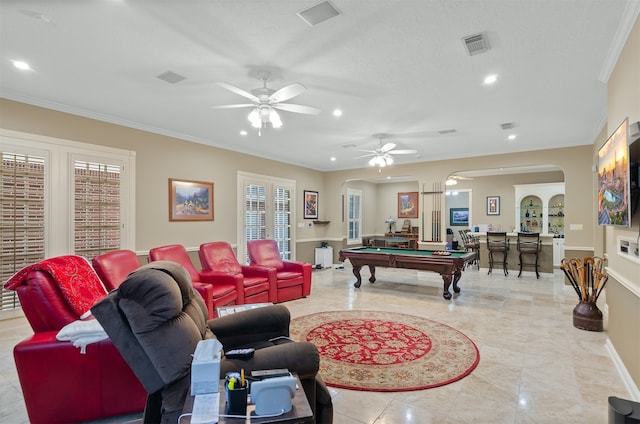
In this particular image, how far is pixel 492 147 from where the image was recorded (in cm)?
668

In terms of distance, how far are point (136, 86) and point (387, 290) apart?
5.10 meters

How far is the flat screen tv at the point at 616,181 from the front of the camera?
96.0 inches

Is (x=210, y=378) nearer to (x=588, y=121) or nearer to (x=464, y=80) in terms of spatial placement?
(x=464, y=80)

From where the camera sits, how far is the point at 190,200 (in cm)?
590

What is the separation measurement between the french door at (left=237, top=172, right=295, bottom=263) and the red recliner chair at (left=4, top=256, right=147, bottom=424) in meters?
4.56

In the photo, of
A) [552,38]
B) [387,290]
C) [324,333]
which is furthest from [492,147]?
[324,333]

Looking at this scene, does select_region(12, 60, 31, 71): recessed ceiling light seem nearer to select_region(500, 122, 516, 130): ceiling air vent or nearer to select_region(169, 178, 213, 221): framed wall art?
select_region(169, 178, 213, 221): framed wall art

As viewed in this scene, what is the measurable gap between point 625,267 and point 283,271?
4483mm

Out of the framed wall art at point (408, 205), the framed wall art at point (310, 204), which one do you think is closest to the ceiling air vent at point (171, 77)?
the framed wall art at point (310, 204)

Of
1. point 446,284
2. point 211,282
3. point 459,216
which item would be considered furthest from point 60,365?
point 459,216

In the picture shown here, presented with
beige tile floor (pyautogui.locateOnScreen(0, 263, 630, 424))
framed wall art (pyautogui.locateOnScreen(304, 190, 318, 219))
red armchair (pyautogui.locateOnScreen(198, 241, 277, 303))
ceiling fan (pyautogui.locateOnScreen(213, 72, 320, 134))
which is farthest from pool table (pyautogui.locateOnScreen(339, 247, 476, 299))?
ceiling fan (pyautogui.locateOnScreen(213, 72, 320, 134))

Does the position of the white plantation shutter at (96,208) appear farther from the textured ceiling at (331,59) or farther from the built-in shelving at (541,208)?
the built-in shelving at (541,208)

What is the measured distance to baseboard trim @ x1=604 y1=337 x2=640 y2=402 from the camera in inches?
95.2

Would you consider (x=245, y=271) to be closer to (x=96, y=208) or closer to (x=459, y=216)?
(x=96, y=208)
